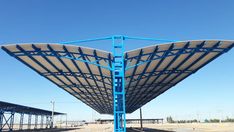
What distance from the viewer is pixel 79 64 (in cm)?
2439

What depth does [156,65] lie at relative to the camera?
25531mm

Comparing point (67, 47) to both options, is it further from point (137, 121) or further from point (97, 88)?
point (137, 121)

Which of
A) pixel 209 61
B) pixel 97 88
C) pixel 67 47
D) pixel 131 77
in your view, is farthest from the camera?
pixel 97 88

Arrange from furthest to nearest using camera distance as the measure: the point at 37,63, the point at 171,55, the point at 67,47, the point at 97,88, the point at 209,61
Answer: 1. the point at 97,88
2. the point at 209,61
3. the point at 37,63
4. the point at 171,55
5. the point at 67,47

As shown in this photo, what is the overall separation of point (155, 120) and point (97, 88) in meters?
125

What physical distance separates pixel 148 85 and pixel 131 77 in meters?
7.15

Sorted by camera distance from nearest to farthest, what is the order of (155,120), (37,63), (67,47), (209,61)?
1. (67,47)
2. (37,63)
3. (209,61)
4. (155,120)

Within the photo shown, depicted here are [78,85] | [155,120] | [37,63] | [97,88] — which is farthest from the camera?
[155,120]

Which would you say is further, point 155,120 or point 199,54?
point 155,120

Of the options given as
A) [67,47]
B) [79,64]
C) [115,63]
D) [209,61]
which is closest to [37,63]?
[79,64]

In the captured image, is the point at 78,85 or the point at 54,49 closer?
the point at 54,49

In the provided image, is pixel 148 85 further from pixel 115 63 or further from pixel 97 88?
pixel 115 63

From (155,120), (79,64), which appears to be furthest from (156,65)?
(155,120)

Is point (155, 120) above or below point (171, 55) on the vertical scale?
below
